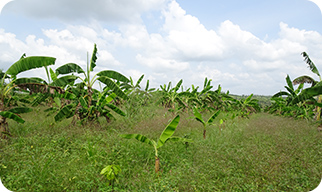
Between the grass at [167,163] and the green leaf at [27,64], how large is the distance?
1.57m

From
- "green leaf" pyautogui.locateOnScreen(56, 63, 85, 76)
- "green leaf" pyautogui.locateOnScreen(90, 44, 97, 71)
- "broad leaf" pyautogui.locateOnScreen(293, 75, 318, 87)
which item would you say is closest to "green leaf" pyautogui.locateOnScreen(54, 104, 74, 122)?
"green leaf" pyautogui.locateOnScreen(56, 63, 85, 76)

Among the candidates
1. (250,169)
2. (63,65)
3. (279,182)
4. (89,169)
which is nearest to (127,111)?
(63,65)

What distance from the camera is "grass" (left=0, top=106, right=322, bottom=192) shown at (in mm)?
3031

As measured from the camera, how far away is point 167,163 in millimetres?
3889

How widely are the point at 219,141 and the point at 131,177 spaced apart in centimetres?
253

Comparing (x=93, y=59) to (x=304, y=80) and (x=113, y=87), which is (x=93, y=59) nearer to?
(x=113, y=87)

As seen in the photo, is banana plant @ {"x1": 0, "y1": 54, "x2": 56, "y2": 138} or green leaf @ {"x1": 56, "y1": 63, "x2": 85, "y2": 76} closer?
banana plant @ {"x1": 0, "y1": 54, "x2": 56, "y2": 138}

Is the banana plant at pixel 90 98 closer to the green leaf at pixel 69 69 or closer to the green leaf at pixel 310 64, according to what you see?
the green leaf at pixel 69 69

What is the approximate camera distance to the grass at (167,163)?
3.03 metres

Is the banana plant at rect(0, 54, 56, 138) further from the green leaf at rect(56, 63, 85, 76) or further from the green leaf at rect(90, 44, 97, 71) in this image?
the green leaf at rect(90, 44, 97, 71)

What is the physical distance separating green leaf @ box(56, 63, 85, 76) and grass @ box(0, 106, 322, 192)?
200 cm

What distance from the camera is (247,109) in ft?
36.0

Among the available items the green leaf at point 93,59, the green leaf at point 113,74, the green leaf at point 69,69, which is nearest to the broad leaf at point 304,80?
the green leaf at point 113,74

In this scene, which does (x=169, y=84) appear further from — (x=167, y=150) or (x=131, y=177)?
(x=131, y=177)
